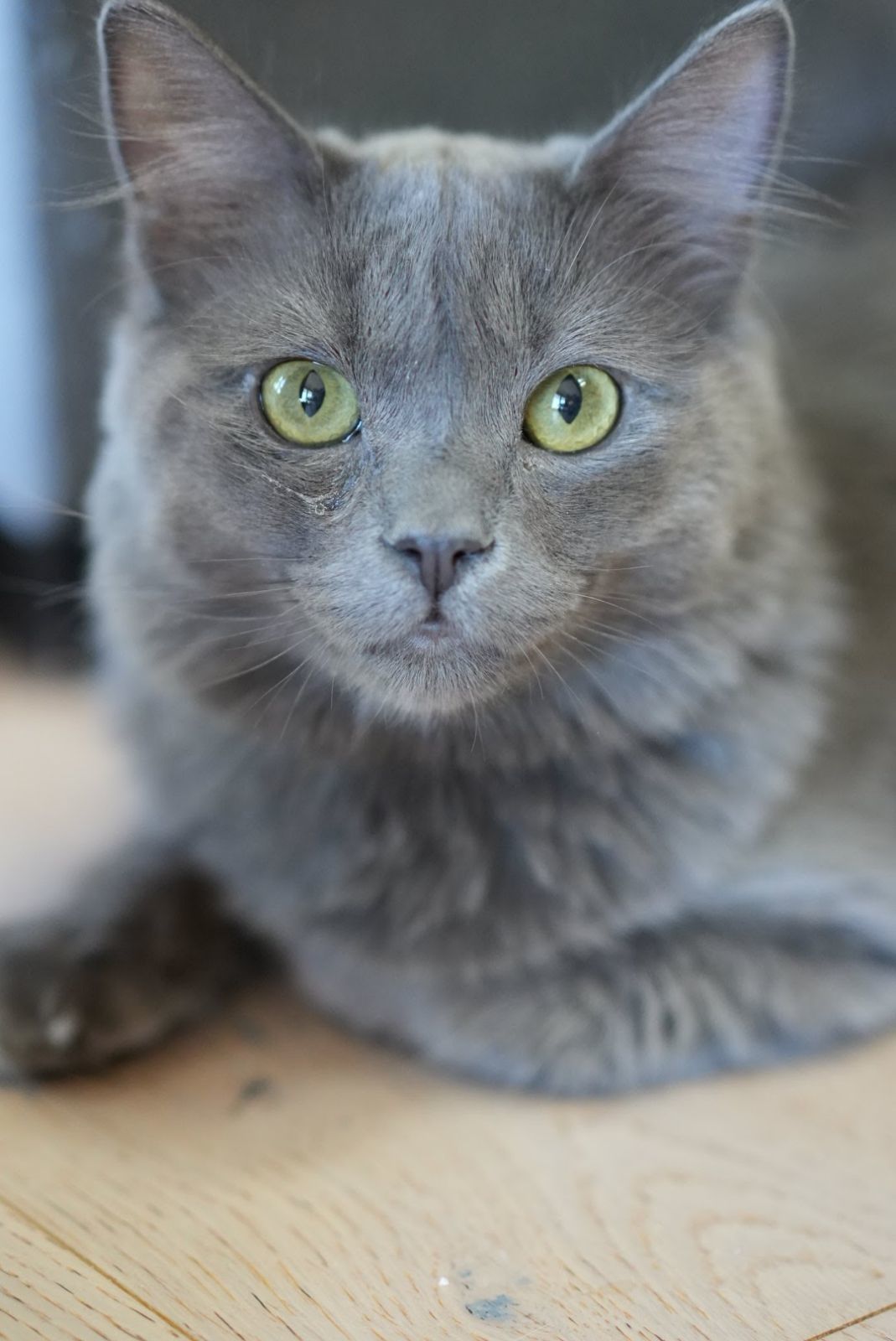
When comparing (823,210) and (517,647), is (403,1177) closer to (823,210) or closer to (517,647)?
(517,647)

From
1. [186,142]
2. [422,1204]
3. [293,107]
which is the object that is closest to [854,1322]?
[422,1204]

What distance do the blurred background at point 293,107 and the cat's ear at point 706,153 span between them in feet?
0.43

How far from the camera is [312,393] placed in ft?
3.52

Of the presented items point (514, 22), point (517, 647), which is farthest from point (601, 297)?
point (514, 22)

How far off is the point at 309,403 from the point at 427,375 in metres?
0.11

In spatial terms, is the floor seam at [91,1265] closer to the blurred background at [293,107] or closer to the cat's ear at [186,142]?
the blurred background at [293,107]

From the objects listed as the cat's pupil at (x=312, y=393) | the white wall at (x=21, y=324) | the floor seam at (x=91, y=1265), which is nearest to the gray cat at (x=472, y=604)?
the cat's pupil at (x=312, y=393)

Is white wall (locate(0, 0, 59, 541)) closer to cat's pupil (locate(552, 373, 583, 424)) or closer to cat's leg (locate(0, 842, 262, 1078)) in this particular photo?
cat's leg (locate(0, 842, 262, 1078))

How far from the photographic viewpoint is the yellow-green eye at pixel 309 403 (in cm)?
106

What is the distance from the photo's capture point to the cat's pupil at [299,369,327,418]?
1.07 meters

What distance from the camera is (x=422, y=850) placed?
1.24 m

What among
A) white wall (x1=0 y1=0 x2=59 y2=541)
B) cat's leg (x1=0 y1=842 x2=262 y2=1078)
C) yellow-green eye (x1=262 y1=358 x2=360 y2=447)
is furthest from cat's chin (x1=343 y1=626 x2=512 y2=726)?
white wall (x1=0 y1=0 x2=59 y2=541)

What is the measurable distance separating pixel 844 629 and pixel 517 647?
0.54m

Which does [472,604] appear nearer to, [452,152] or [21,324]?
[452,152]
